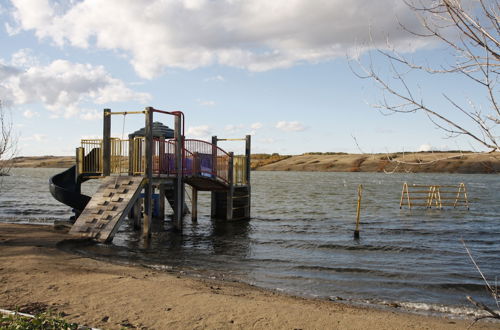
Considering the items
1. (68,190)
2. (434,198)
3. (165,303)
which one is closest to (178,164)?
(68,190)

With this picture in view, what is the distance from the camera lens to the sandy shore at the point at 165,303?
21.9ft

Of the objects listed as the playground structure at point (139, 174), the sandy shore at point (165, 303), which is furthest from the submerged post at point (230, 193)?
the sandy shore at point (165, 303)

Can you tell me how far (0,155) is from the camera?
1281 centimetres

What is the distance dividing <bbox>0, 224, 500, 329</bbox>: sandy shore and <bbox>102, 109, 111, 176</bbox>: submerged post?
619 cm

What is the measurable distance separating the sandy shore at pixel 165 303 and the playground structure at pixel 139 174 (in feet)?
12.4

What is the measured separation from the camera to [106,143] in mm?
15898

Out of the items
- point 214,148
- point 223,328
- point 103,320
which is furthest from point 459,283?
point 214,148

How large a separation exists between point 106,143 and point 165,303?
9814 mm

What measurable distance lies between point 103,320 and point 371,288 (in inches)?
246

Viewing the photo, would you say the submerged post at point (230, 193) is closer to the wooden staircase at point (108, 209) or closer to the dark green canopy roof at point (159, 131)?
the dark green canopy roof at point (159, 131)

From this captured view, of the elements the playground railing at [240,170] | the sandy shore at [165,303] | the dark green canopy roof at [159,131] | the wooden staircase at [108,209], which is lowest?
the sandy shore at [165,303]

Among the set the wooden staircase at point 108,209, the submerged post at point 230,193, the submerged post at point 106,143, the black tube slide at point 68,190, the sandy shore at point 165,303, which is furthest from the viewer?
the submerged post at point 230,193

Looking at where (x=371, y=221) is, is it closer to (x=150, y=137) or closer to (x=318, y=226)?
(x=318, y=226)

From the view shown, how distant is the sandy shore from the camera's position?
21.9 feet
